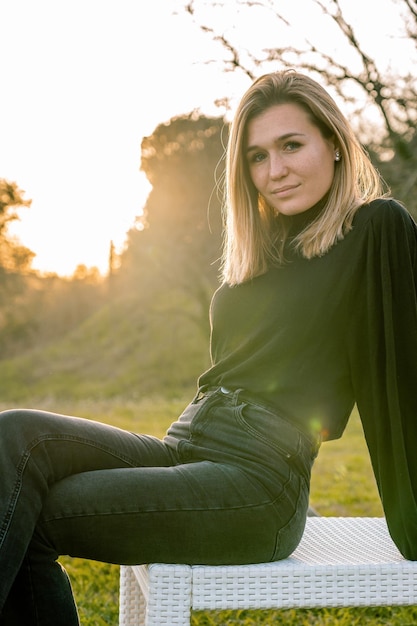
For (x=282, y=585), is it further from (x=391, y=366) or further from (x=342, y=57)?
(x=342, y=57)

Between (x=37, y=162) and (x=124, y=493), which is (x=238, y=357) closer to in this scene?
(x=124, y=493)

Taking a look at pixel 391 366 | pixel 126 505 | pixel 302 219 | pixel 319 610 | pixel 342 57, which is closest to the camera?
pixel 126 505

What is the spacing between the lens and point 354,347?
7.04ft

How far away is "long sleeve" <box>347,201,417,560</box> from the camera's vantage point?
79.9 inches

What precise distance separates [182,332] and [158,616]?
1940 centimetres

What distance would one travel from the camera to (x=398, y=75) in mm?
4453

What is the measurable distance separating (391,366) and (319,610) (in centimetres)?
188

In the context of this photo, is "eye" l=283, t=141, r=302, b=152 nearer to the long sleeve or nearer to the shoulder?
the shoulder

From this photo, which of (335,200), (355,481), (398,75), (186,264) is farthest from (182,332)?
(335,200)

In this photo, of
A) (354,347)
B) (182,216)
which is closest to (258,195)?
(354,347)

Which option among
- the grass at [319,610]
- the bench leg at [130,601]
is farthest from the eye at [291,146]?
the grass at [319,610]

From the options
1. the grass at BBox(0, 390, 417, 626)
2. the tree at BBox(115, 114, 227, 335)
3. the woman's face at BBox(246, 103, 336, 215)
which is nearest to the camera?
the woman's face at BBox(246, 103, 336, 215)

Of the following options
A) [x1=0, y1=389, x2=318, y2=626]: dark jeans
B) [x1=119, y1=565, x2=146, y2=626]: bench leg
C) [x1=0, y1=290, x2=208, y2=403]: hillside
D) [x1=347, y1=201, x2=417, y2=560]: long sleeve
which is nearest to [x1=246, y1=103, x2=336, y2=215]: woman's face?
[x1=347, y1=201, x2=417, y2=560]: long sleeve

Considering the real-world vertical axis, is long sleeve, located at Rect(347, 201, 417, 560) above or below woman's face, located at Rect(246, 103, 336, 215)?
below
